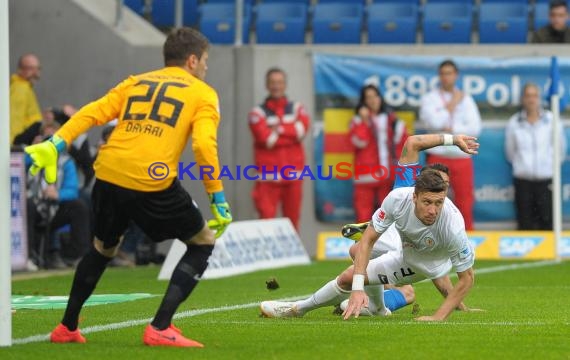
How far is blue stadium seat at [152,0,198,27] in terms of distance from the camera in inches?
879

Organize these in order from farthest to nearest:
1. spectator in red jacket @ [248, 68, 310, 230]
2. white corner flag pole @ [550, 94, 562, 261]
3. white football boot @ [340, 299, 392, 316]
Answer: spectator in red jacket @ [248, 68, 310, 230] → white corner flag pole @ [550, 94, 562, 261] → white football boot @ [340, 299, 392, 316]

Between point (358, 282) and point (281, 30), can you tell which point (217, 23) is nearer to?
point (281, 30)

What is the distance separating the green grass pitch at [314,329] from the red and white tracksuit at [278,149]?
231 inches

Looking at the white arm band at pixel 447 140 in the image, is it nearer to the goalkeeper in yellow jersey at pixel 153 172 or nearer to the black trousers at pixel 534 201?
the goalkeeper in yellow jersey at pixel 153 172

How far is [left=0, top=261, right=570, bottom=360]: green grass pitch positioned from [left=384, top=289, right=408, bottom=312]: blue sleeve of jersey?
237 millimetres

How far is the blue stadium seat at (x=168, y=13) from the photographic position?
22.3 metres

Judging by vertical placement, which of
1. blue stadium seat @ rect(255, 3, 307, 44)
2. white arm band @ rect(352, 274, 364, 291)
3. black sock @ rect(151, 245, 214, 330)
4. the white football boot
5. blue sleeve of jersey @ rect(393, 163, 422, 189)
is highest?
blue stadium seat @ rect(255, 3, 307, 44)

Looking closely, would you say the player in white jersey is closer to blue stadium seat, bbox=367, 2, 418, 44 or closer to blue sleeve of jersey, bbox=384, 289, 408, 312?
blue sleeve of jersey, bbox=384, 289, 408, 312

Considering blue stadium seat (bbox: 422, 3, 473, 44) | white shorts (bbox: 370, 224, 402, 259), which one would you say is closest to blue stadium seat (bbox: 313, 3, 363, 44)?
blue stadium seat (bbox: 422, 3, 473, 44)

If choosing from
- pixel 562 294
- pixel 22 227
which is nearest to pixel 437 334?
pixel 562 294

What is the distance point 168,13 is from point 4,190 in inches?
572

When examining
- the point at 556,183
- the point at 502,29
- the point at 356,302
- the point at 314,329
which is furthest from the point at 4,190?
the point at 502,29

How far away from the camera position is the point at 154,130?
8117 mm

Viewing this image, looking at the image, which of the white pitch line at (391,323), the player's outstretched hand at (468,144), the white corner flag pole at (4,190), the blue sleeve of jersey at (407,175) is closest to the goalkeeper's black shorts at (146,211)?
the white corner flag pole at (4,190)
